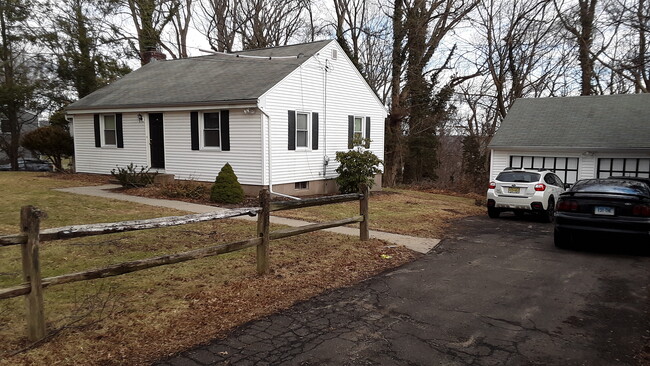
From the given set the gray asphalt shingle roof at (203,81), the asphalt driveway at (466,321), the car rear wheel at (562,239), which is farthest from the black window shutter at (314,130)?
the asphalt driveway at (466,321)

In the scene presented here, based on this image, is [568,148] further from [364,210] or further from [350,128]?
[364,210]

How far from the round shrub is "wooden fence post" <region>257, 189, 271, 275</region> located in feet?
24.9

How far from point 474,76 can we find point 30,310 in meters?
30.9

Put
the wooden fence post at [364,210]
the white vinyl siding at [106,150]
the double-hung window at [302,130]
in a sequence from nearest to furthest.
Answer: the wooden fence post at [364,210], the double-hung window at [302,130], the white vinyl siding at [106,150]

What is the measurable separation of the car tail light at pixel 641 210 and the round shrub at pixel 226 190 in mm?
10327

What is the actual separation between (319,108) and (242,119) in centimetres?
366

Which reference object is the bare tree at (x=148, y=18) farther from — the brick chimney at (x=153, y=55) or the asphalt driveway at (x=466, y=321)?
the asphalt driveway at (x=466, y=321)

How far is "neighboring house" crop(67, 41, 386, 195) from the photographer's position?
15398 millimetres

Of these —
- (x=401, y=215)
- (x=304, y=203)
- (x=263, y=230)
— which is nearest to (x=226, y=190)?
(x=401, y=215)

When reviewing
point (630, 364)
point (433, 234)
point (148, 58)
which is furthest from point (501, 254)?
point (148, 58)

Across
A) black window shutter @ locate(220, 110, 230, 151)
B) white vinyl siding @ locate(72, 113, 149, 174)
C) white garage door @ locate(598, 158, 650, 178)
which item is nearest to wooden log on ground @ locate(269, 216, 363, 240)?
black window shutter @ locate(220, 110, 230, 151)

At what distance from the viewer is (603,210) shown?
8.42m

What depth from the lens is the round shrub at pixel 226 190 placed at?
13.7 metres

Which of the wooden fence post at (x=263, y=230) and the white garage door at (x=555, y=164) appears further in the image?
the white garage door at (x=555, y=164)
